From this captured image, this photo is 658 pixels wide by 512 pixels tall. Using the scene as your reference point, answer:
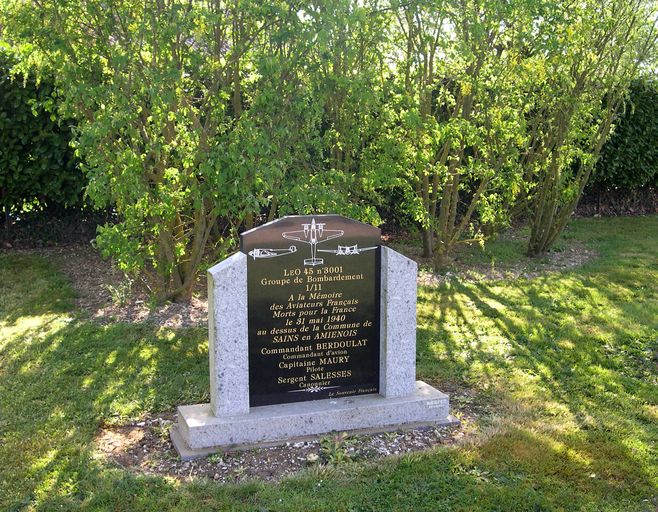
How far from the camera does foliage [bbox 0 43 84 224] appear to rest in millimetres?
8891

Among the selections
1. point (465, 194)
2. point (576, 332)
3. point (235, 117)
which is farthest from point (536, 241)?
point (235, 117)

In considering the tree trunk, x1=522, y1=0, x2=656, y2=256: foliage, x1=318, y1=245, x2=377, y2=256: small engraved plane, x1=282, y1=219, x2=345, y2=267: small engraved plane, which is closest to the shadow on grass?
the tree trunk

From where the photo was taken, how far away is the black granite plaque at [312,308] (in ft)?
14.7

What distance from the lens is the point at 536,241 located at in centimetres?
1009

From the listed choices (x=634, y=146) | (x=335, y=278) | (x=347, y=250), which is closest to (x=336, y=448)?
(x=335, y=278)

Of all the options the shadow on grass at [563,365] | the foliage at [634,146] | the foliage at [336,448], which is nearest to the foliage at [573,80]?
the shadow on grass at [563,365]

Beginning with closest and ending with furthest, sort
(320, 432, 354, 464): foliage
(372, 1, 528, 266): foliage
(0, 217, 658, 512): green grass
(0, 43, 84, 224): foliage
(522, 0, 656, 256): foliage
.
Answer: (0, 217, 658, 512): green grass
(320, 432, 354, 464): foliage
(372, 1, 528, 266): foliage
(522, 0, 656, 256): foliage
(0, 43, 84, 224): foliage

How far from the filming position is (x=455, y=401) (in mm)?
5258

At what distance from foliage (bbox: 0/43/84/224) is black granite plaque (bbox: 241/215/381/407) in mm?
5248

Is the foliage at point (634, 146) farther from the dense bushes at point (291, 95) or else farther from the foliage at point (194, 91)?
the foliage at point (194, 91)

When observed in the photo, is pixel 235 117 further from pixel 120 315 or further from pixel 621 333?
pixel 621 333

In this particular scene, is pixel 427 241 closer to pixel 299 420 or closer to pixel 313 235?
pixel 313 235

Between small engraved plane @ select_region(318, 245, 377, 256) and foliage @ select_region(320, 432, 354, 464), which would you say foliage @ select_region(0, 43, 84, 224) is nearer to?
small engraved plane @ select_region(318, 245, 377, 256)

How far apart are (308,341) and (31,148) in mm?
6159
